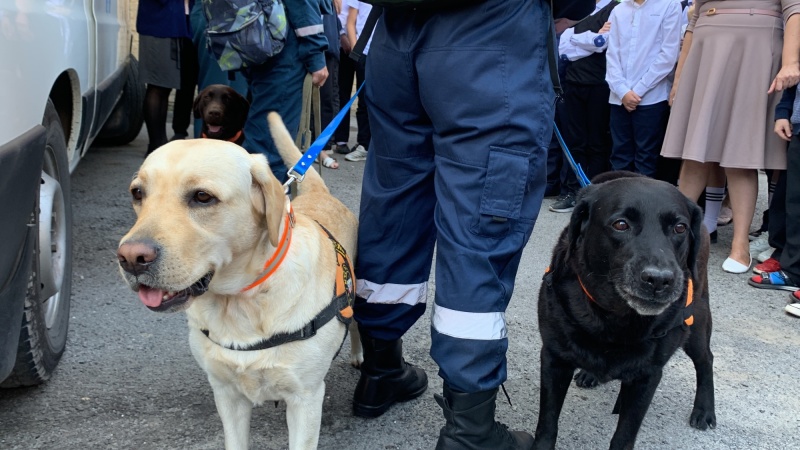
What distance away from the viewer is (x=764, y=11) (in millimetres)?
4711

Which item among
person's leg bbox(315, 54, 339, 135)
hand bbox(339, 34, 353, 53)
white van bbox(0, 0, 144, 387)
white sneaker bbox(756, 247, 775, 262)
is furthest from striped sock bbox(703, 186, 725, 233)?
white van bbox(0, 0, 144, 387)

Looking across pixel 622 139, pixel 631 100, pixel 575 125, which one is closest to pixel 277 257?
pixel 631 100

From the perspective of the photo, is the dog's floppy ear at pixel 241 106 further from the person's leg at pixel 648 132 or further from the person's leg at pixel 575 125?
the person's leg at pixel 648 132

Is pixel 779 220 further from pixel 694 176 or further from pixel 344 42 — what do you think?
pixel 344 42

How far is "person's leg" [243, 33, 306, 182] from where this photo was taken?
4215 mm

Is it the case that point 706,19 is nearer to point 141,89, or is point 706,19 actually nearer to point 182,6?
point 182,6

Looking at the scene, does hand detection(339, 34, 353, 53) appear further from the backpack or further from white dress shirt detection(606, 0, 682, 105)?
the backpack

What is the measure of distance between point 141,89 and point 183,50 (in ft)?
2.10

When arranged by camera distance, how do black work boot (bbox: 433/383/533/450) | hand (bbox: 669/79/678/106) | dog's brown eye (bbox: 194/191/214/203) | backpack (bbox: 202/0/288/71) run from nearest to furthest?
dog's brown eye (bbox: 194/191/214/203), black work boot (bbox: 433/383/533/450), backpack (bbox: 202/0/288/71), hand (bbox: 669/79/678/106)

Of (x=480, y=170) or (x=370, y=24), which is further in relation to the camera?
(x=370, y=24)

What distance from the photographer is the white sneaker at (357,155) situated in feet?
26.8

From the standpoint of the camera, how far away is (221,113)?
4.99 m

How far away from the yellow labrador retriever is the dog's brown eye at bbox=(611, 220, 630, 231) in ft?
3.10

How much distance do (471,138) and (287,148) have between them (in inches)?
45.9
